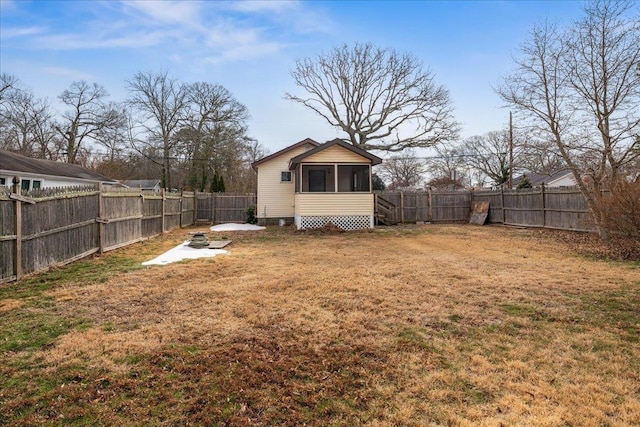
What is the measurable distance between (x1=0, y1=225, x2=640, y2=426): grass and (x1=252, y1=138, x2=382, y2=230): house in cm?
866

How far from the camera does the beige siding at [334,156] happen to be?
1515 cm

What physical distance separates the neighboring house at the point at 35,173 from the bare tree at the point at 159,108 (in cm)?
1054

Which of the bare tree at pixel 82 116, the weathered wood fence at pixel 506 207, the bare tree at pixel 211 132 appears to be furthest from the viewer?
the bare tree at pixel 211 132

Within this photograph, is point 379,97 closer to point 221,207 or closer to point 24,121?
point 221,207

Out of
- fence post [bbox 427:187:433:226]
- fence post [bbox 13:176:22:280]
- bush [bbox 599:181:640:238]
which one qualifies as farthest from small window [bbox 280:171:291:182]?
bush [bbox 599:181:640:238]

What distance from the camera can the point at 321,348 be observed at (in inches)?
136

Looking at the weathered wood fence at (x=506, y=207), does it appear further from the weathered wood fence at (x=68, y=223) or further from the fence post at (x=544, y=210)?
the weathered wood fence at (x=68, y=223)

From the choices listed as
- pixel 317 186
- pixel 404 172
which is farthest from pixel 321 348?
pixel 404 172

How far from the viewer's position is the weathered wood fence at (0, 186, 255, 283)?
5.91 metres

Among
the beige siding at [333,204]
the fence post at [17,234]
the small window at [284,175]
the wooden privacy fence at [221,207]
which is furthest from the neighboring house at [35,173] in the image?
the fence post at [17,234]

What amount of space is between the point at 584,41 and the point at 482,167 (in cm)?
3175

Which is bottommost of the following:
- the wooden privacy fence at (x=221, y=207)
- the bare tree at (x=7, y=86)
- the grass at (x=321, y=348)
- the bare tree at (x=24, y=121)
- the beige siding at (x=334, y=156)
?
the grass at (x=321, y=348)

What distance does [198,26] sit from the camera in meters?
11.8

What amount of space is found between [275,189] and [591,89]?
512 inches
